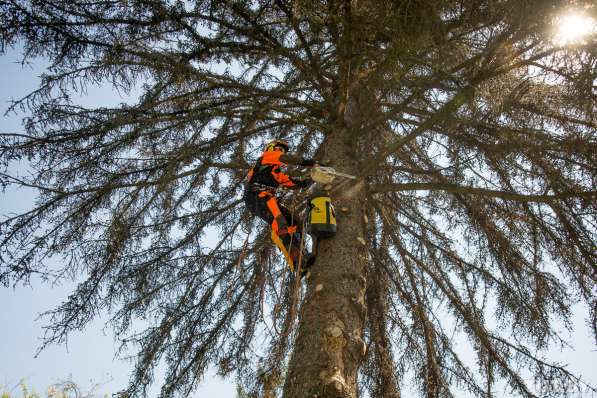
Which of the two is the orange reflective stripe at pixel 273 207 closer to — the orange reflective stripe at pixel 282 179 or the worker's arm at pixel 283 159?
the orange reflective stripe at pixel 282 179

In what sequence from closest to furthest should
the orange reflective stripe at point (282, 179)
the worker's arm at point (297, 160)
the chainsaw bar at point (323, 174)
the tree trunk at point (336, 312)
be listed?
the tree trunk at point (336, 312)
the chainsaw bar at point (323, 174)
the worker's arm at point (297, 160)
the orange reflective stripe at point (282, 179)

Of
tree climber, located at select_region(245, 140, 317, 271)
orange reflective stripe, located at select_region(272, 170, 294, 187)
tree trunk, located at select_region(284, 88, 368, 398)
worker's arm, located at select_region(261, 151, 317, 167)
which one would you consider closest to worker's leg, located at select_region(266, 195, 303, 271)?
tree climber, located at select_region(245, 140, 317, 271)

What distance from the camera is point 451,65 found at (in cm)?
354

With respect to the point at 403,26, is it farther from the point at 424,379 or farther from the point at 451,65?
the point at 424,379

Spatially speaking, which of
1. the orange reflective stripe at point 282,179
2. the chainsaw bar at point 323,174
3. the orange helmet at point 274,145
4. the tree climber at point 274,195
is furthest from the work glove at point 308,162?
the orange helmet at point 274,145

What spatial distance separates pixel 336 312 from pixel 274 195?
54.0 inches

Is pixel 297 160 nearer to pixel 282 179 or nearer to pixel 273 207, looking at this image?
pixel 282 179

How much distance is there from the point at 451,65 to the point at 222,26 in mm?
2098

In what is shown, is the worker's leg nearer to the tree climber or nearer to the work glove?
the tree climber

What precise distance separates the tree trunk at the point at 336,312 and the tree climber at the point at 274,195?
405 millimetres

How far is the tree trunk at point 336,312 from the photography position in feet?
9.70

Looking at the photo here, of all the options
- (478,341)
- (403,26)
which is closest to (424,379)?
(478,341)

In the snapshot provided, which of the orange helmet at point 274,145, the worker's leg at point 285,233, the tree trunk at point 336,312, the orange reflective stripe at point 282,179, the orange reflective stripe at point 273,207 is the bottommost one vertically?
the tree trunk at point 336,312

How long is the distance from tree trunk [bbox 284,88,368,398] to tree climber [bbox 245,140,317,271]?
405 millimetres
